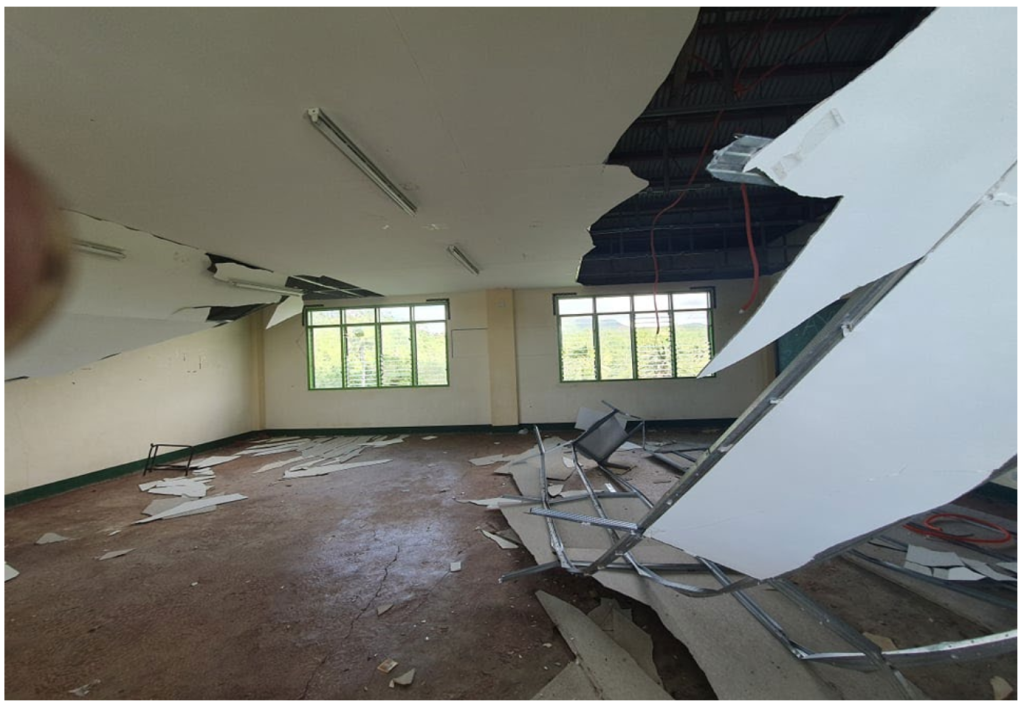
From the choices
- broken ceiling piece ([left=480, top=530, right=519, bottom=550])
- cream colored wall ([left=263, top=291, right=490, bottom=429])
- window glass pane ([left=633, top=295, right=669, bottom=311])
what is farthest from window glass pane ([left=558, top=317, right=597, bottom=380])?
broken ceiling piece ([left=480, top=530, right=519, bottom=550])

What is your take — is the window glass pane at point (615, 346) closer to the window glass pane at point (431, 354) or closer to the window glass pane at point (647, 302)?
the window glass pane at point (647, 302)

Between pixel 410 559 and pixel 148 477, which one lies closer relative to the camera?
pixel 410 559

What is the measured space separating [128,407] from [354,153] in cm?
569

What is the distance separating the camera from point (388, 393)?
738 cm

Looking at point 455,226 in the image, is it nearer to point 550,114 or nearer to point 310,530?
point 550,114

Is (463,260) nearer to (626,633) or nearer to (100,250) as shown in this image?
(100,250)

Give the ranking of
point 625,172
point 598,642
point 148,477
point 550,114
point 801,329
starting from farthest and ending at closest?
1. point 801,329
2. point 148,477
3. point 625,172
4. point 550,114
5. point 598,642

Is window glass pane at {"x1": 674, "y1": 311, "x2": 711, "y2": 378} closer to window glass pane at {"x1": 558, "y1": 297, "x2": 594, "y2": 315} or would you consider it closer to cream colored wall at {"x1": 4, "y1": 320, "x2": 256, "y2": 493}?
window glass pane at {"x1": 558, "y1": 297, "x2": 594, "y2": 315}

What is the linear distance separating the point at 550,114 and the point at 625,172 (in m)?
0.85

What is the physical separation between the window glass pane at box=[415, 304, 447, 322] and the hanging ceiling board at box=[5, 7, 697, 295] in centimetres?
397

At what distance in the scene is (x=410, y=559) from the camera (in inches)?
109

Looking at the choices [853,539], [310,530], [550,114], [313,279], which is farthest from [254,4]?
[313,279]

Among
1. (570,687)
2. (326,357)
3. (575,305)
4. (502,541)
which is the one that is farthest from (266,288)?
(570,687)

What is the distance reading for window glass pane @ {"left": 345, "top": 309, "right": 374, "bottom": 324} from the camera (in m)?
7.48
